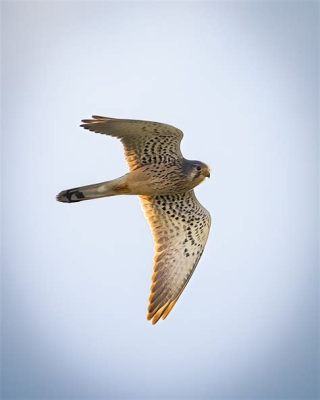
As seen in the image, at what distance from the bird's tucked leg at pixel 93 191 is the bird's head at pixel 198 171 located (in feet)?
2.28

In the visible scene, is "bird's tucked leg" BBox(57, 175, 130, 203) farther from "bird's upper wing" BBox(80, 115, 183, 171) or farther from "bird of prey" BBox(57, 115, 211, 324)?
"bird's upper wing" BBox(80, 115, 183, 171)

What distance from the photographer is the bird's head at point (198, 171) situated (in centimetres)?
848

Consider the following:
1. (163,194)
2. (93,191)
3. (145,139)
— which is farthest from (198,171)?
(93,191)

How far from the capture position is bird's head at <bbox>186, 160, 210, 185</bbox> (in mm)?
8484

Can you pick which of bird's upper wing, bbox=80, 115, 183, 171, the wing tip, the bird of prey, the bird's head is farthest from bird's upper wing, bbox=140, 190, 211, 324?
bird's upper wing, bbox=80, 115, 183, 171

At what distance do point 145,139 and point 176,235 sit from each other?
1.12 m

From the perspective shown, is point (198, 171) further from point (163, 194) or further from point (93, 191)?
point (93, 191)

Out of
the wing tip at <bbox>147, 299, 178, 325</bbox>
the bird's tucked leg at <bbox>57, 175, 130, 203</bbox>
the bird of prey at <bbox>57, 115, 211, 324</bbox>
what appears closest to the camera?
the wing tip at <bbox>147, 299, 178, 325</bbox>

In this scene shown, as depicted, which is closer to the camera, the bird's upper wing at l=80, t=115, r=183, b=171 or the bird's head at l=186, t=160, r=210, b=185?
the bird's upper wing at l=80, t=115, r=183, b=171

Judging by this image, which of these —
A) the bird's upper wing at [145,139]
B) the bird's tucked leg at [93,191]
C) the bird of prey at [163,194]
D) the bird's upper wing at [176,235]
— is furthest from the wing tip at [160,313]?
the bird's upper wing at [145,139]

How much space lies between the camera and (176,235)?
8766mm

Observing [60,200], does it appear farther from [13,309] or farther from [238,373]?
[238,373]

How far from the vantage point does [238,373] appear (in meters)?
33.5

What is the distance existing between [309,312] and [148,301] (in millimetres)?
33511
